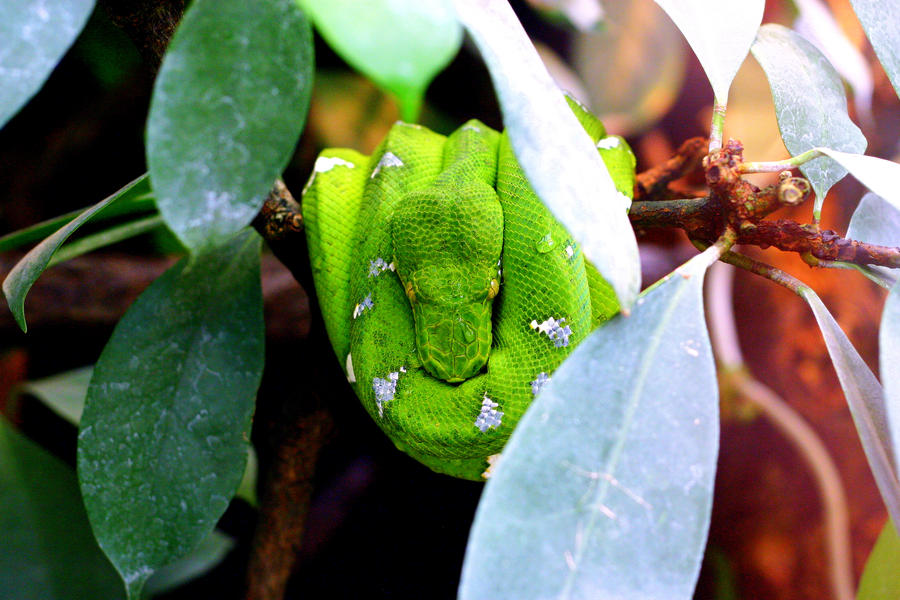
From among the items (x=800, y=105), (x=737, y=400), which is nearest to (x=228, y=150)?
(x=800, y=105)

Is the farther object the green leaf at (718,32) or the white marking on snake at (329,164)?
the white marking on snake at (329,164)

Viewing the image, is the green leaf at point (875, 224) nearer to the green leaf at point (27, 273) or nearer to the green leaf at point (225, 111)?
the green leaf at point (225, 111)

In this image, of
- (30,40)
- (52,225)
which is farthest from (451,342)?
(52,225)

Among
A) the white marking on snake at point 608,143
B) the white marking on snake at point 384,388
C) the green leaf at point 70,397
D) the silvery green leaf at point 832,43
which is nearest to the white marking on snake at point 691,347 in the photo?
the white marking on snake at point 384,388

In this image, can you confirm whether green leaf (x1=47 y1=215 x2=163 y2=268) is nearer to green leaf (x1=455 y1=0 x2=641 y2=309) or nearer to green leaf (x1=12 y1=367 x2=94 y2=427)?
green leaf (x1=12 y1=367 x2=94 y2=427)

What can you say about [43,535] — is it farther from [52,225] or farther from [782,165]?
[782,165]

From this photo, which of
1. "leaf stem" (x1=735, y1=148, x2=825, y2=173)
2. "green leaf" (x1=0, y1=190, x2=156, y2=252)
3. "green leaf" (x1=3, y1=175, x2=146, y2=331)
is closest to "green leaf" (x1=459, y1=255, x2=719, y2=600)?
"leaf stem" (x1=735, y1=148, x2=825, y2=173)
